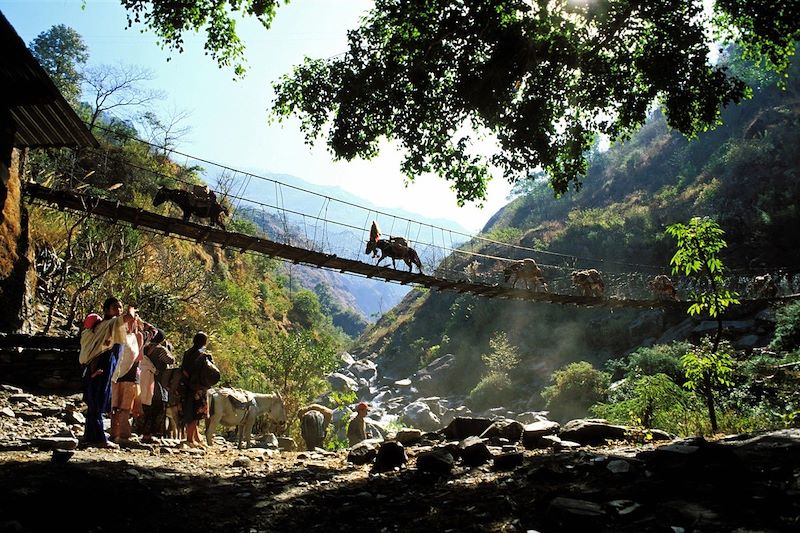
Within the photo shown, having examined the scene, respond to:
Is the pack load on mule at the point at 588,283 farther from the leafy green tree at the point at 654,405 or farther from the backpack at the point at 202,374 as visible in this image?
the backpack at the point at 202,374

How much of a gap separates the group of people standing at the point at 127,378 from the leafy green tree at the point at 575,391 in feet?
54.2

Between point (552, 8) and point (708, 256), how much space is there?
147 inches

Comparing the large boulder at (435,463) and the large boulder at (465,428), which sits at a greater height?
the large boulder at (435,463)

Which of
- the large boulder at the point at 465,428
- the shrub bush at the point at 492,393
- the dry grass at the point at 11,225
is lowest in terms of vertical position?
the shrub bush at the point at 492,393

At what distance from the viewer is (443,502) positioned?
2.81 metres

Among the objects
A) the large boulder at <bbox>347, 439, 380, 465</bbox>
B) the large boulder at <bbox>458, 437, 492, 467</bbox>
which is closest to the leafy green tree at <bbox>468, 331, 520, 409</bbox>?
the large boulder at <bbox>347, 439, 380, 465</bbox>

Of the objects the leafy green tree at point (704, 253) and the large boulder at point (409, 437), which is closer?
the leafy green tree at point (704, 253)

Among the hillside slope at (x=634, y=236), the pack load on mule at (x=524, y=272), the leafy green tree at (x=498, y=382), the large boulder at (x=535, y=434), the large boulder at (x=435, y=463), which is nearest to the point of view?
the large boulder at (x=435, y=463)

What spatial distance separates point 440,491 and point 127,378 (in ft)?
12.0

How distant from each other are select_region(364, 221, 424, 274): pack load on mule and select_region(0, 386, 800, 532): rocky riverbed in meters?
6.58

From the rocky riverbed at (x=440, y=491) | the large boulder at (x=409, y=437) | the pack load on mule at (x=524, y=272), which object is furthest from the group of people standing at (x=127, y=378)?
the pack load on mule at (x=524, y=272)

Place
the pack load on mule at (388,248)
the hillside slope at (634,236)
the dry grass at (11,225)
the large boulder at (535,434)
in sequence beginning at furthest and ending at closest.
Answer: the hillside slope at (634,236), the pack load on mule at (388,248), the dry grass at (11,225), the large boulder at (535,434)

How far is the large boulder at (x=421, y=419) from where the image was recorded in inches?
909

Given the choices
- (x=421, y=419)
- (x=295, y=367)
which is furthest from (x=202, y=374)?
(x=421, y=419)
